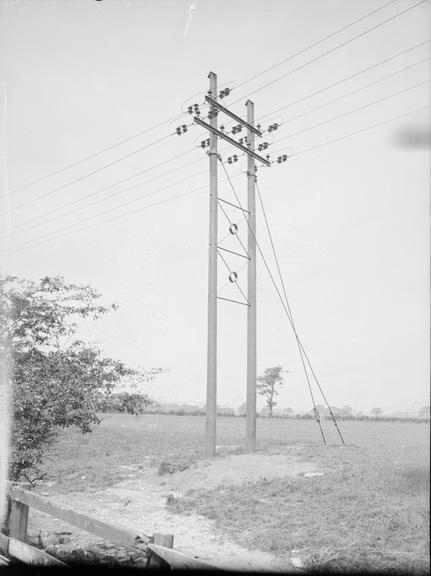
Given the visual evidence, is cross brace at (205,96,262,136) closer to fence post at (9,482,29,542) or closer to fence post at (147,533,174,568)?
fence post at (9,482,29,542)

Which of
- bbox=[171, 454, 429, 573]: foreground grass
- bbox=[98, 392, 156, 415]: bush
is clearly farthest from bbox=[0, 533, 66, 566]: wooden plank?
bbox=[98, 392, 156, 415]: bush

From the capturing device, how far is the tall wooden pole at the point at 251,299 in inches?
590

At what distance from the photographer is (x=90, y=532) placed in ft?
17.1

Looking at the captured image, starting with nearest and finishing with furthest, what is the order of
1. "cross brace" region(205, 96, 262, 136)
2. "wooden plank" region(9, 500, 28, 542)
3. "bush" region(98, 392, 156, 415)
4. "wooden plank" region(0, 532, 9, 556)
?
"wooden plank" region(0, 532, 9, 556) < "wooden plank" region(9, 500, 28, 542) < "bush" region(98, 392, 156, 415) < "cross brace" region(205, 96, 262, 136)

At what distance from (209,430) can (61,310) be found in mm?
5271

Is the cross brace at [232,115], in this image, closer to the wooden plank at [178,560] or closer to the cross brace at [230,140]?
the cross brace at [230,140]

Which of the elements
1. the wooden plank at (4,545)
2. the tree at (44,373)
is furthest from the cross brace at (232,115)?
the wooden plank at (4,545)

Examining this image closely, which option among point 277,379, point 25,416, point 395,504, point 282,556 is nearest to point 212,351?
point 25,416

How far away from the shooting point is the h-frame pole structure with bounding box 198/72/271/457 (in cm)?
1388

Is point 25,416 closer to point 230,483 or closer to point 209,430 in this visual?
point 230,483

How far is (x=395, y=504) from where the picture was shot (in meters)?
8.27

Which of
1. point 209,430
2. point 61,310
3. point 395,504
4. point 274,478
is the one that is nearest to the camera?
point 395,504

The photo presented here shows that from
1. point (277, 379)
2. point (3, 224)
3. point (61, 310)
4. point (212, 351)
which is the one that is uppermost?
point (3, 224)

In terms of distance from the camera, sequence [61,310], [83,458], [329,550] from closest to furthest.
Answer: [329,550], [61,310], [83,458]
